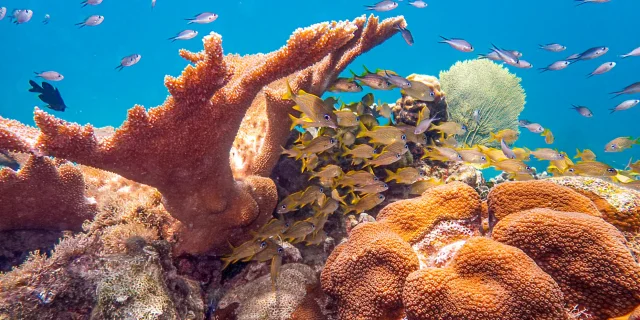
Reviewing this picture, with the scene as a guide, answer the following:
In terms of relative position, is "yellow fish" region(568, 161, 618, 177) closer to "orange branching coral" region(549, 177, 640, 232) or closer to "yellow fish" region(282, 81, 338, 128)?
"orange branching coral" region(549, 177, 640, 232)

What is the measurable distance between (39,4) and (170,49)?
119 feet

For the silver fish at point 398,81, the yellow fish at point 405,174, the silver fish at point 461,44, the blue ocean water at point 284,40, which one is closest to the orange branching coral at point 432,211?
the yellow fish at point 405,174

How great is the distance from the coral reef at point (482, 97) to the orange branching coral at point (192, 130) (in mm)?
7597

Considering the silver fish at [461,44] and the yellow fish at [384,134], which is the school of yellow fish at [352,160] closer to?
the yellow fish at [384,134]

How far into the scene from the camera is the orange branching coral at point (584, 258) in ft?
7.46

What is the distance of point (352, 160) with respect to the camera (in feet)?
16.8

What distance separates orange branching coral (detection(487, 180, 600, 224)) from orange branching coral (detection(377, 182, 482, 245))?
0.20 meters

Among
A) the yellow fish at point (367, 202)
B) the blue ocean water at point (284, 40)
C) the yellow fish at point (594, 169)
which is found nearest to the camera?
the yellow fish at point (367, 202)

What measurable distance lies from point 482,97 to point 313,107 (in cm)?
799

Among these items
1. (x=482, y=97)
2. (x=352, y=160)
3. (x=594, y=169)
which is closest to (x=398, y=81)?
(x=352, y=160)

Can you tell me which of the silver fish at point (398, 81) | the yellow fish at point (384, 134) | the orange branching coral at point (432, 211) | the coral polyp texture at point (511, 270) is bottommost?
the coral polyp texture at point (511, 270)

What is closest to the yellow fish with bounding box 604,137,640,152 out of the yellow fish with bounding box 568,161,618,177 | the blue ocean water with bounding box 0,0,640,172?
the yellow fish with bounding box 568,161,618,177

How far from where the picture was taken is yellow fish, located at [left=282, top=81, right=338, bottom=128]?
369 centimetres

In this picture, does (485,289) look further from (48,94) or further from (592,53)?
(48,94)
